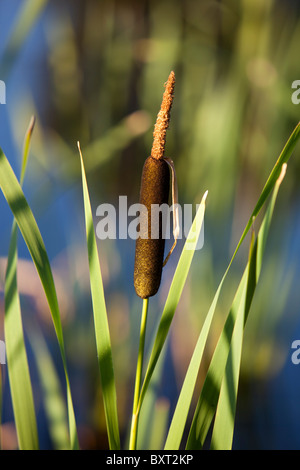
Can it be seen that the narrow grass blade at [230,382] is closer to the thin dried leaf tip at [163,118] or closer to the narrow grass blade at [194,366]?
the narrow grass blade at [194,366]

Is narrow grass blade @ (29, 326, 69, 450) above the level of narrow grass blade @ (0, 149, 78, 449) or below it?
below

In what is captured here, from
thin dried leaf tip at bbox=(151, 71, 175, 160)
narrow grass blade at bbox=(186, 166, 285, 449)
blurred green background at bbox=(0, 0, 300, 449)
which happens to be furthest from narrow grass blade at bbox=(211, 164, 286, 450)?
blurred green background at bbox=(0, 0, 300, 449)

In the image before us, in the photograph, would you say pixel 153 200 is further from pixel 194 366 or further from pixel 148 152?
pixel 148 152

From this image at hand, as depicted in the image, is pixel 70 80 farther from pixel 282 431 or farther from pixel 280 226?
pixel 282 431

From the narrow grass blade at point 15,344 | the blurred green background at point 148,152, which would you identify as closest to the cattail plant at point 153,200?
the narrow grass blade at point 15,344

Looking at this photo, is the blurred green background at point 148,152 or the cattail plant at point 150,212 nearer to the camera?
the cattail plant at point 150,212

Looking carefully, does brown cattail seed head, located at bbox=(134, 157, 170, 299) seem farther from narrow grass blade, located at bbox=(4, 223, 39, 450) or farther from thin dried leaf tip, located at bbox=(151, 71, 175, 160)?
narrow grass blade, located at bbox=(4, 223, 39, 450)
